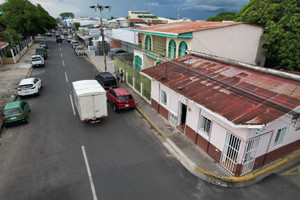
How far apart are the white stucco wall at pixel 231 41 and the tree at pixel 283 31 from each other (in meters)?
1.23

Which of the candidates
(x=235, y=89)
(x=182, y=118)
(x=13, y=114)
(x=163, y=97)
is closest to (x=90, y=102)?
(x=163, y=97)

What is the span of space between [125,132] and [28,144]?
571cm

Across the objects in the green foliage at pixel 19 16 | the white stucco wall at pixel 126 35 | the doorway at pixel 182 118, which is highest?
the green foliage at pixel 19 16

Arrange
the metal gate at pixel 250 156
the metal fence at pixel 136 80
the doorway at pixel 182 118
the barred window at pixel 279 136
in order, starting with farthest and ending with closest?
the metal fence at pixel 136 80 < the doorway at pixel 182 118 < the barred window at pixel 279 136 < the metal gate at pixel 250 156

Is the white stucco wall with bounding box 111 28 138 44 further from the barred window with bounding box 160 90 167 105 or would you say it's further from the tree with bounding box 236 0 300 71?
the barred window with bounding box 160 90 167 105

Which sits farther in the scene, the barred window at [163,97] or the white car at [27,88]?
the white car at [27,88]

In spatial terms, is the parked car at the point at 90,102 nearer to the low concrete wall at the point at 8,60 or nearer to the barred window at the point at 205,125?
the barred window at the point at 205,125

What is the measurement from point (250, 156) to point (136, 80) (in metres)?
12.7

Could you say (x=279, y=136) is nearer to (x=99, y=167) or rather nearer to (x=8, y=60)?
(x=99, y=167)

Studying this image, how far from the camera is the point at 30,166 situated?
9.69 m

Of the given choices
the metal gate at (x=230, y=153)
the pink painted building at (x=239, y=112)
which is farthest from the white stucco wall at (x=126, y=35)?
the metal gate at (x=230, y=153)

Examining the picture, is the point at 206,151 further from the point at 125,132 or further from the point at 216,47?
the point at 216,47

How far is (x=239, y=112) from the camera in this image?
8.38m

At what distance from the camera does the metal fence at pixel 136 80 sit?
16906 mm
